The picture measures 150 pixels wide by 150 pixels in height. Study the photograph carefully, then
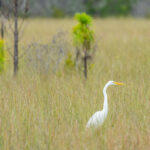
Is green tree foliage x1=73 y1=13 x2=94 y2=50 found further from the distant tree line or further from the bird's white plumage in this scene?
the distant tree line

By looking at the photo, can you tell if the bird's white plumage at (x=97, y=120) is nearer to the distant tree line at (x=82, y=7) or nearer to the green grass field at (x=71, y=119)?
the green grass field at (x=71, y=119)

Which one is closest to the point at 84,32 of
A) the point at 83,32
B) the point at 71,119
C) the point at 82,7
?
the point at 83,32

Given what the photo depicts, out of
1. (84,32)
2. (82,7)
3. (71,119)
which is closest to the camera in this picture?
(71,119)

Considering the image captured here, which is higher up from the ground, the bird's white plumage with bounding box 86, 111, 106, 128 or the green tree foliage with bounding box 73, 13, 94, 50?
the green tree foliage with bounding box 73, 13, 94, 50

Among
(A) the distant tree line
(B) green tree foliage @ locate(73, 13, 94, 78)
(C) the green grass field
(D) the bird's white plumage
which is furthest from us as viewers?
(A) the distant tree line

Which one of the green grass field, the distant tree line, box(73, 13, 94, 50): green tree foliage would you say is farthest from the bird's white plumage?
the distant tree line

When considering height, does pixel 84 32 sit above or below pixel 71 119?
above

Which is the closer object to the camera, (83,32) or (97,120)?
(97,120)

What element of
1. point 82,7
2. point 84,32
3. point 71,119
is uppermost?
point 82,7

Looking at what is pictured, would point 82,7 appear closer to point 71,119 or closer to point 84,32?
point 84,32

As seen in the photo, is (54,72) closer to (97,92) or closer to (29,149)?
(97,92)

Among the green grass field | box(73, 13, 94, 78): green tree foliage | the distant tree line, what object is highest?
the distant tree line

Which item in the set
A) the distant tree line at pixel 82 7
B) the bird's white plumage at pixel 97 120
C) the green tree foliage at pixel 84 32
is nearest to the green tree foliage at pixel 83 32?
the green tree foliage at pixel 84 32

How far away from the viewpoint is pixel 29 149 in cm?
314
